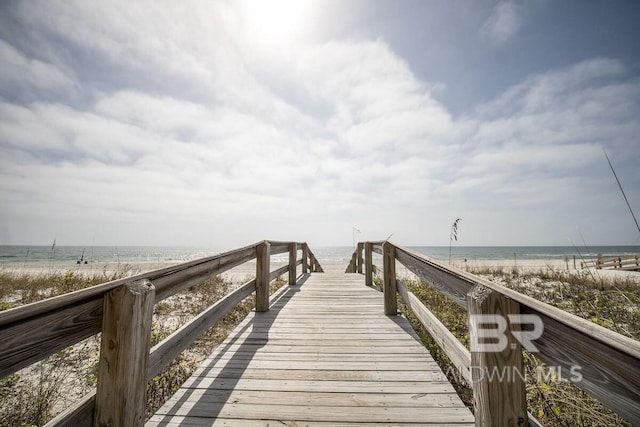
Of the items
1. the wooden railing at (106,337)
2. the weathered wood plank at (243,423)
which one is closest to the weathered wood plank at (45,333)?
the wooden railing at (106,337)

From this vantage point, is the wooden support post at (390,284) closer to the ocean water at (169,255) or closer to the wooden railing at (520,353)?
the wooden railing at (520,353)

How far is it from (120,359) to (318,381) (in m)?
1.60

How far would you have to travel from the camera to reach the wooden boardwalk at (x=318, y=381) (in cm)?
196

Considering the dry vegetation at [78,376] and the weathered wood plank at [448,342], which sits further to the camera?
the dry vegetation at [78,376]

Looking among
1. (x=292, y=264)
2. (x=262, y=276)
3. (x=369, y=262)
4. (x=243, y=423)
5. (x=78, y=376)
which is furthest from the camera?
(x=292, y=264)

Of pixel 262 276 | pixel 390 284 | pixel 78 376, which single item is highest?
pixel 262 276

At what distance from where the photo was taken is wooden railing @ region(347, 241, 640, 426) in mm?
848

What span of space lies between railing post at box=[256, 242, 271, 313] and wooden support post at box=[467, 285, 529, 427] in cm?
334

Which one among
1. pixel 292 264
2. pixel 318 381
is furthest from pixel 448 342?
pixel 292 264

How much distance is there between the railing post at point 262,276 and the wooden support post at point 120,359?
2784mm

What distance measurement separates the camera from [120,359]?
1.45m

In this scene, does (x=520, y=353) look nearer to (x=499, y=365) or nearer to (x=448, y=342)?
(x=499, y=365)

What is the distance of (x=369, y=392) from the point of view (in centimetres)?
226

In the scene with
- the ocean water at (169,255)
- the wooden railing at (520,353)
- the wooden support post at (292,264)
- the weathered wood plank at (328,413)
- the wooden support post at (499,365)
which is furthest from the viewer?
the ocean water at (169,255)
